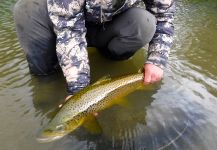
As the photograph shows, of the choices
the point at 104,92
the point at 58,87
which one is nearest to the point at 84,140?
the point at 104,92

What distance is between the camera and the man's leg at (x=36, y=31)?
2.94 m

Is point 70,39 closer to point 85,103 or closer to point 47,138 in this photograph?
point 85,103

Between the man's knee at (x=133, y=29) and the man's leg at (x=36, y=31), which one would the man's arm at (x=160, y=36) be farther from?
the man's leg at (x=36, y=31)

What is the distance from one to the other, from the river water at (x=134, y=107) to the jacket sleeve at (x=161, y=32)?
1.00 feet

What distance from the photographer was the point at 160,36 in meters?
2.90

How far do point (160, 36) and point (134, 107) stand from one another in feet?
1.94

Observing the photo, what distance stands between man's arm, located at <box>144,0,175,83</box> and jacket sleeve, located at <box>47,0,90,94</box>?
20.5 inches

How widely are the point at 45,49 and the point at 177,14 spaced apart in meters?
2.62

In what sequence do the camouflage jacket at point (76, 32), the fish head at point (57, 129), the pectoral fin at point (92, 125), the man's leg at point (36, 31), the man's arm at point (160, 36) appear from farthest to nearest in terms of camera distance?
the man's leg at point (36, 31), the man's arm at point (160, 36), the camouflage jacket at point (76, 32), the pectoral fin at point (92, 125), the fish head at point (57, 129)

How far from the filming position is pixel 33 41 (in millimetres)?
2982

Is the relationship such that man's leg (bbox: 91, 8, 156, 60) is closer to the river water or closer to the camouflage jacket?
the camouflage jacket

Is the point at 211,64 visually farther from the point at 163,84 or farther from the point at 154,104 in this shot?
the point at 154,104

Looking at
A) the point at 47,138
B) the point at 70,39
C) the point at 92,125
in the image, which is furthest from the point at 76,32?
the point at 47,138

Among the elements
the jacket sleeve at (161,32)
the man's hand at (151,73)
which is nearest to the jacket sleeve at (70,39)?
the man's hand at (151,73)
